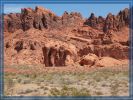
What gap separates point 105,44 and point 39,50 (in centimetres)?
1715

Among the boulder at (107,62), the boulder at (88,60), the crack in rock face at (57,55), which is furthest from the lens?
Answer: the crack in rock face at (57,55)

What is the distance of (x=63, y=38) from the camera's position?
223 feet

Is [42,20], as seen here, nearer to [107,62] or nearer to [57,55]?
[57,55]

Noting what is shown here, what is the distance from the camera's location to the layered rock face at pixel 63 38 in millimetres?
46656

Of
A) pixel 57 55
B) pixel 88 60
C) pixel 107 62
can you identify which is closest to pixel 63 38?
pixel 57 55

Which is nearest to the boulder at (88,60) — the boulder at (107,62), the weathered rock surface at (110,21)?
the boulder at (107,62)

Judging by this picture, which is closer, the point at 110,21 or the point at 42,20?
the point at 110,21

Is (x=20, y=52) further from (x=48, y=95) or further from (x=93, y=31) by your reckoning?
(x=48, y=95)

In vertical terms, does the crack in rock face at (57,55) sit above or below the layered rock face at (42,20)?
below

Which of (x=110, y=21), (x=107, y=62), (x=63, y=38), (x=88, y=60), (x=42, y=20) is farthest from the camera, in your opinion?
(x=42, y=20)

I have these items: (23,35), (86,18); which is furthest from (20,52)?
(86,18)

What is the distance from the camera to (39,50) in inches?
2606

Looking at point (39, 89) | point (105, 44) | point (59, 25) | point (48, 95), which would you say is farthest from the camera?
point (59, 25)

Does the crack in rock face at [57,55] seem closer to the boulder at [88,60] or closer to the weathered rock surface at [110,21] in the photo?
the boulder at [88,60]
